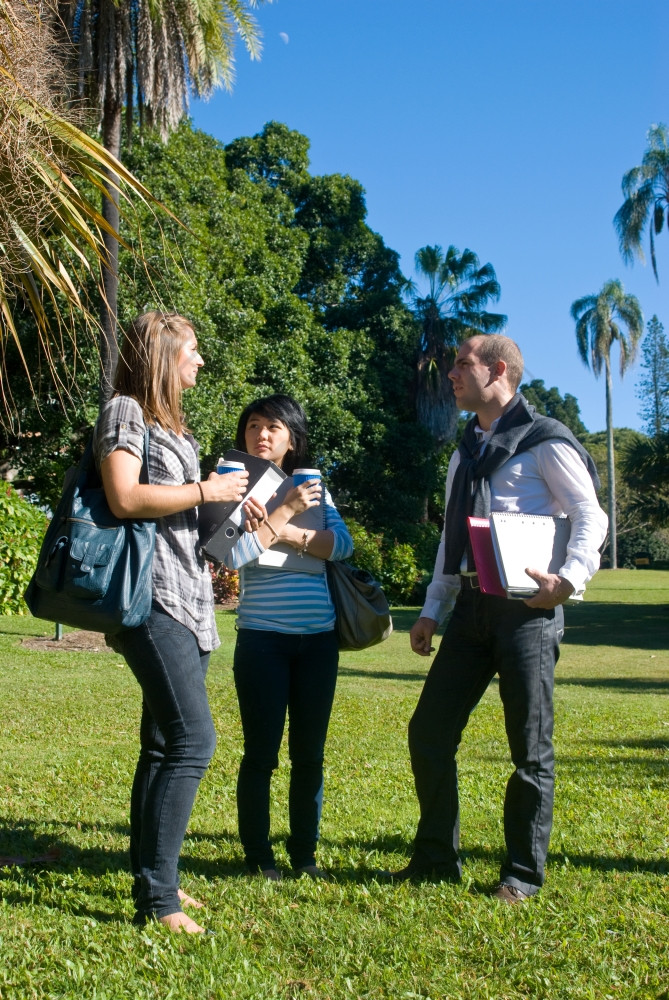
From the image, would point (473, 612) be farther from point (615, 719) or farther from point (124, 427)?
point (615, 719)

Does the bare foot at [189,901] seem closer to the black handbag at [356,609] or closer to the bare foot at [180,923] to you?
the bare foot at [180,923]

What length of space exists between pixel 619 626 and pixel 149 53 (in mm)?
15308

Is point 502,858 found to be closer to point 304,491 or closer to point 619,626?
point 304,491

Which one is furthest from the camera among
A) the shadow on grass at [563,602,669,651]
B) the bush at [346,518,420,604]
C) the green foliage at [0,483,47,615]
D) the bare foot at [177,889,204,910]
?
the bush at [346,518,420,604]

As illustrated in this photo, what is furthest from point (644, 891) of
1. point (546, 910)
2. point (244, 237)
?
point (244, 237)

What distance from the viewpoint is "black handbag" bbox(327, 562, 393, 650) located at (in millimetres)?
3904

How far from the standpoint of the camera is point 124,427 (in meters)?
3.13

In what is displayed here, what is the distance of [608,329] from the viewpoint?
51.0 m

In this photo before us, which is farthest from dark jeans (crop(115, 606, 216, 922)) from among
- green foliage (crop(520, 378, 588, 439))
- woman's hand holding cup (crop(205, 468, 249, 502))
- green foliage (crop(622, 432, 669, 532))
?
green foliage (crop(520, 378, 588, 439))

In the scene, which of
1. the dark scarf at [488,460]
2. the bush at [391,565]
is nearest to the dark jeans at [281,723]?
the dark scarf at [488,460]

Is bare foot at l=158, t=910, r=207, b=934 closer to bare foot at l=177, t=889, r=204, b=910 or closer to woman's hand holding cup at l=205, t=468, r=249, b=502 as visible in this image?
bare foot at l=177, t=889, r=204, b=910

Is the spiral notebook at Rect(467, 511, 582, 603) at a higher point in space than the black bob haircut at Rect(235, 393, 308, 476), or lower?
lower

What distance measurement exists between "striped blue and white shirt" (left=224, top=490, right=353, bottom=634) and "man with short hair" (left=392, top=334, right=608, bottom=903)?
1.33 ft

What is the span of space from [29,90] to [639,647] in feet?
51.7
